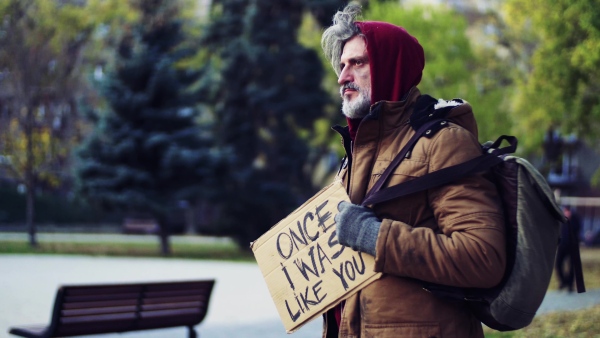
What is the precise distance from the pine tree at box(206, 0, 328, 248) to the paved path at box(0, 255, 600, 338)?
6984 mm

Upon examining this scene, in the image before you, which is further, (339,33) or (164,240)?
(164,240)

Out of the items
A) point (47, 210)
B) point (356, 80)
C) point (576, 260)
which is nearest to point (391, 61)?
point (356, 80)

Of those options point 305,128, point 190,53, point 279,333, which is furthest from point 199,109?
point 279,333

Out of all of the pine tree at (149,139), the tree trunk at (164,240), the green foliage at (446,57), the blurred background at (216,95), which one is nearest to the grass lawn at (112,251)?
the tree trunk at (164,240)

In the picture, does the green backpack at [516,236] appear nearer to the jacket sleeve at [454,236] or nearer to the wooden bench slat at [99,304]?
Answer: the jacket sleeve at [454,236]

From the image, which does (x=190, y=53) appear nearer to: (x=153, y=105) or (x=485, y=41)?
(x=153, y=105)

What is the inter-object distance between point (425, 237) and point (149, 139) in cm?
2483

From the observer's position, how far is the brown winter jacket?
8.74 feet

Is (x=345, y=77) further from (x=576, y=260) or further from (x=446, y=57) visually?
(x=446, y=57)

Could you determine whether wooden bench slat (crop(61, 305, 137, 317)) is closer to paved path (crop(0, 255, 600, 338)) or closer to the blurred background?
paved path (crop(0, 255, 600, 338))

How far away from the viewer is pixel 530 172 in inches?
107

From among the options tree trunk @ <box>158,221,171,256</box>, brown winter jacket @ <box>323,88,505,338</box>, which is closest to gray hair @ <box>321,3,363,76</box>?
brown winter jacket @ <box>323,88,505,338</box>

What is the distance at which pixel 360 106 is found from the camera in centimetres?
305

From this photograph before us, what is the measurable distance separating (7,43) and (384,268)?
96.5 feet
